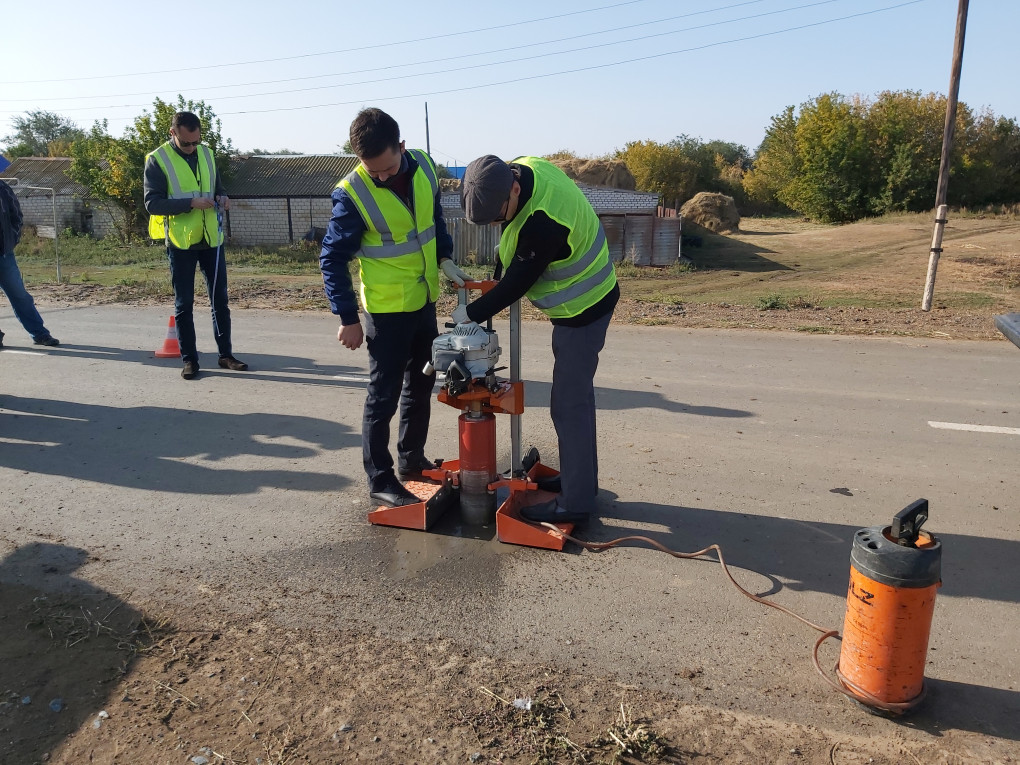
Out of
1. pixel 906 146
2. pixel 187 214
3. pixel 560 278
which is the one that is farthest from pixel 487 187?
pixel 906 146

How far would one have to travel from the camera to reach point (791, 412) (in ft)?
20.8

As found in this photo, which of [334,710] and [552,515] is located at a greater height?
[552,515]

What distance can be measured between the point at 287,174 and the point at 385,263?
114 ft

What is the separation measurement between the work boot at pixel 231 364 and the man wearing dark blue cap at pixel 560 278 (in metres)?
4.64

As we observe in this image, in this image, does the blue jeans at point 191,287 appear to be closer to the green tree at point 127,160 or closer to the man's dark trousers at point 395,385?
the man's dark trousers at point 395,385

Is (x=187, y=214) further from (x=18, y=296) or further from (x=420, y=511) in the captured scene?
(x=420, y=511)

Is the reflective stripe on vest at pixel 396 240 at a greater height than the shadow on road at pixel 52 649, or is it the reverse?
the reflective stripe on vest at pixel 396 240

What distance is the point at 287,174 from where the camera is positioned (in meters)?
36.2

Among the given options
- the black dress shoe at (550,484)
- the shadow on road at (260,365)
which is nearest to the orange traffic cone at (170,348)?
the shadow on road at (260,365)

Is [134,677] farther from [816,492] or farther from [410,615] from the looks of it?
[816,492]

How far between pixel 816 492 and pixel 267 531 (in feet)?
10.8

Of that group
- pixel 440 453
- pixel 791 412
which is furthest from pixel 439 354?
pixel 791 412

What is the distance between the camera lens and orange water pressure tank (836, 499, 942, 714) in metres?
2.62

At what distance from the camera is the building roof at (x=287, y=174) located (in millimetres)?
34438
